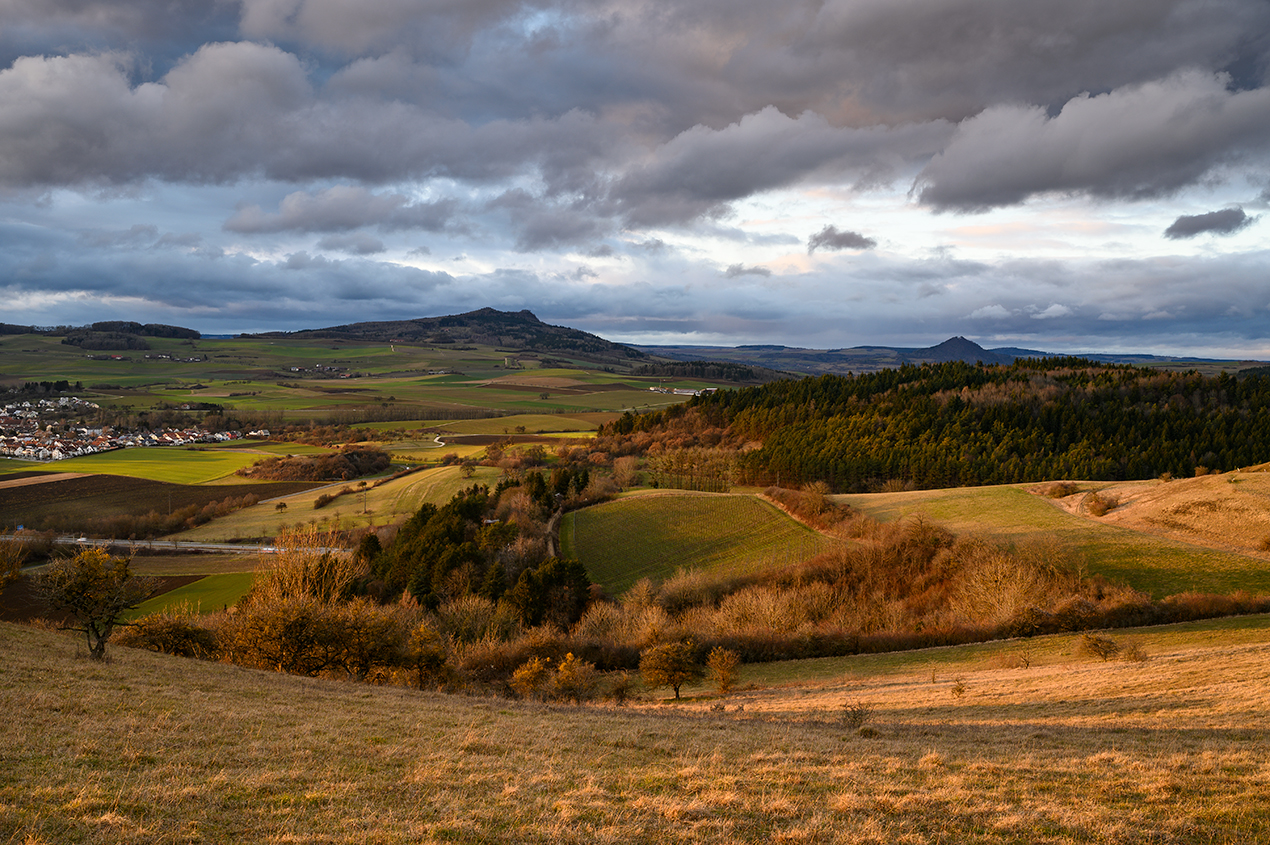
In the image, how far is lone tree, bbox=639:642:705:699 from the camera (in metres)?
35.0

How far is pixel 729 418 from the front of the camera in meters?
148

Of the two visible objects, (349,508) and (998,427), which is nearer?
(349,508)

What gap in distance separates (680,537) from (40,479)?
105 metres

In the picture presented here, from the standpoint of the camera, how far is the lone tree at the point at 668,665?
35.0 meters

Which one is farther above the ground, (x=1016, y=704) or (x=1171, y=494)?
(x=1171, y=494)

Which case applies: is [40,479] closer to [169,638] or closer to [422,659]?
[169,638]

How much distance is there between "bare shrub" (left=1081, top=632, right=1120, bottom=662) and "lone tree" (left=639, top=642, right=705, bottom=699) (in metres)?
21.2

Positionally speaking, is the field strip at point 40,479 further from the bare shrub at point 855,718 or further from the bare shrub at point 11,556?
the bare shrub at point 855,718

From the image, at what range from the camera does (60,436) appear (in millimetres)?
134000

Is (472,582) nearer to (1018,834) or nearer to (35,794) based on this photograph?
(35,794)

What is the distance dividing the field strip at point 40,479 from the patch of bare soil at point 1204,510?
143076 millimetres

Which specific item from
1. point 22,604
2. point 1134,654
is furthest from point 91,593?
point 1134,654

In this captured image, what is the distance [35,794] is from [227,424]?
575 ft

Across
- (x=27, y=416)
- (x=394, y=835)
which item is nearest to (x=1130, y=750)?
(x=394, y=835)
